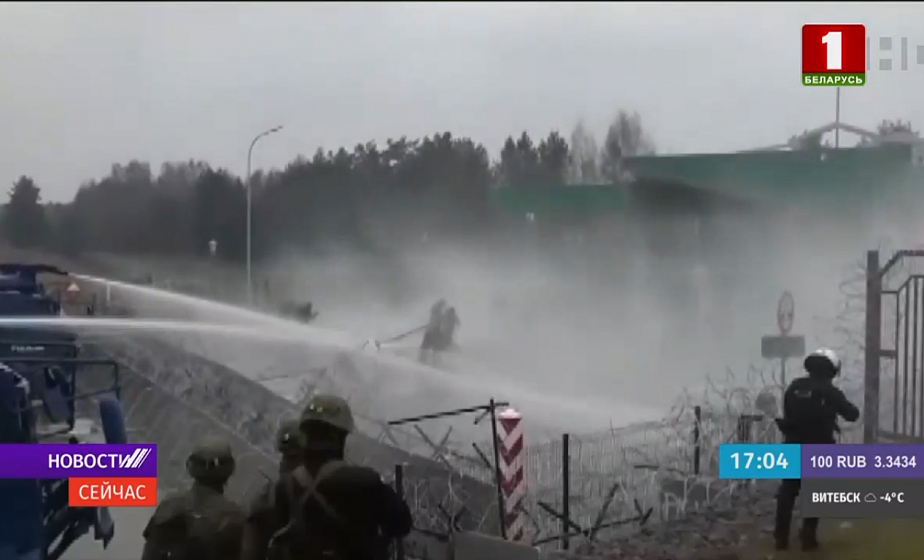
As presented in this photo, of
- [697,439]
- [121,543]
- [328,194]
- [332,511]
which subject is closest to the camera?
[332,511]

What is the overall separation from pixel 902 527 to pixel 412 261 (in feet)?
15.8

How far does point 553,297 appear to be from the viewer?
9.18 metres

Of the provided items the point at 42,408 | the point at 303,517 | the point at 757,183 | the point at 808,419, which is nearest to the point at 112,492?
the point at 42,408

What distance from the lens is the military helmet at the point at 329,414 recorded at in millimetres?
3795

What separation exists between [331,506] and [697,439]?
4764mm

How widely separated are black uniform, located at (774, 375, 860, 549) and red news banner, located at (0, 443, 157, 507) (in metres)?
4.44

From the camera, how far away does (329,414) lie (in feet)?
12.5

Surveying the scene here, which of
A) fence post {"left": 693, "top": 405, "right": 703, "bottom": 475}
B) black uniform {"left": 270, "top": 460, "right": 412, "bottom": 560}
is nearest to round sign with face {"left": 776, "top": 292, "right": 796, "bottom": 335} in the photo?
fence post {"left": 693, "top": 405, "right": 703, "bottom": 475}

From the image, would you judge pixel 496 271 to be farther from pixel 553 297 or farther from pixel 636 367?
pixel 636 367

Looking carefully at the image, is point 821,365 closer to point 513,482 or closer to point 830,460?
point 830,460

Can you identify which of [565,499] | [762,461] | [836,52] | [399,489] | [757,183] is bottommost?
[565,499]

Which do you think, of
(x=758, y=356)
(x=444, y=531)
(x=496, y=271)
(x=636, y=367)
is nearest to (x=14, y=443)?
(x=444, y=531)

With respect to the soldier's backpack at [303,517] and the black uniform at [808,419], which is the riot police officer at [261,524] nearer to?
the soldier's backpack at [303,517]

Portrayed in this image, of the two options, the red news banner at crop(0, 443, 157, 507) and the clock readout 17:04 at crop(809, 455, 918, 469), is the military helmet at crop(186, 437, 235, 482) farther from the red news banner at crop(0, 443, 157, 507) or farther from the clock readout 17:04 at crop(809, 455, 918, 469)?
the clock readout 17:04 at crop(809, 455, 918, 469)
